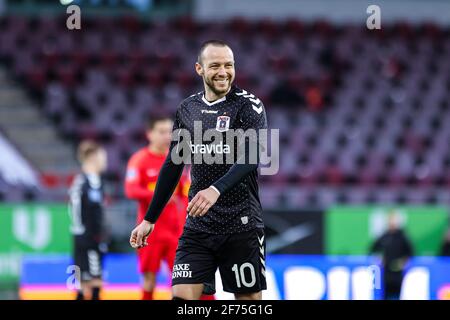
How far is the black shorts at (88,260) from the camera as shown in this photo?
27.8 feet

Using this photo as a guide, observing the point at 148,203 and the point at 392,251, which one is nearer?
the point at 148,203

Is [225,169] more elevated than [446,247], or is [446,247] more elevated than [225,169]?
[446,247]

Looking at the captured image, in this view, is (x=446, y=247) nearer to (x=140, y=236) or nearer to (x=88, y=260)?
(x=88, y=260)

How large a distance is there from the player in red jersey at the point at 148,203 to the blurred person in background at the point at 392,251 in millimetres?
4205

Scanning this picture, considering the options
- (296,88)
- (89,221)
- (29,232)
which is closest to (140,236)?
(89,221)

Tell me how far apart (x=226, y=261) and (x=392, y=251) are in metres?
6.91

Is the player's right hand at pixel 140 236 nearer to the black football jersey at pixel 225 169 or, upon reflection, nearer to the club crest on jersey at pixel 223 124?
the black football jersey at pixel 225 169

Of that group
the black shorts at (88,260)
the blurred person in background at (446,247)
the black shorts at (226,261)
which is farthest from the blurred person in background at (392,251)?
the black shorts at (226,261)

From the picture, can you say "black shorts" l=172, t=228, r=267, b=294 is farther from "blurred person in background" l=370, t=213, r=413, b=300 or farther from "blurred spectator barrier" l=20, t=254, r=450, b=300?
"blurred person in background" l=370, t=213, r=413, b=300

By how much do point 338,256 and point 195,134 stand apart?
770 cm

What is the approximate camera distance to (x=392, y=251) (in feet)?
37.3

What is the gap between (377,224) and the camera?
12.5 meters
